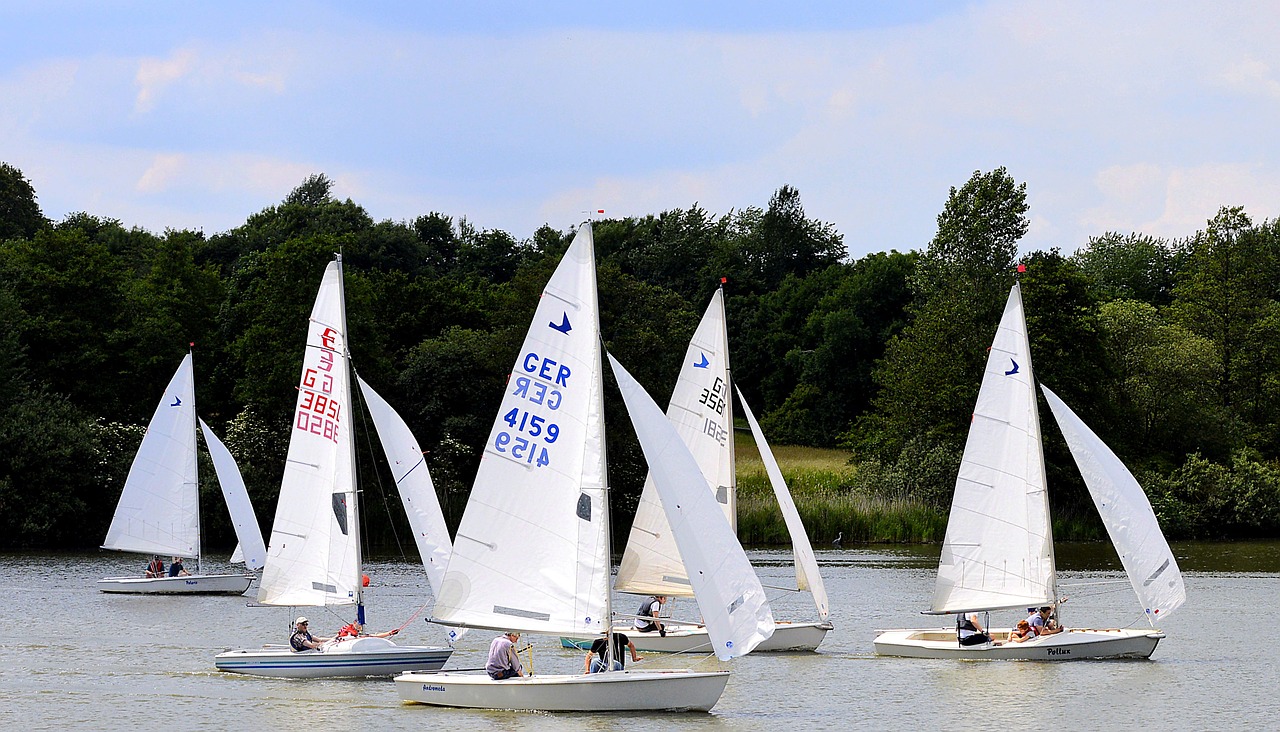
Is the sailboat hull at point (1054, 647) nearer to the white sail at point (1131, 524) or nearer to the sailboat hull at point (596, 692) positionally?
the white sail at point (1131, 524)

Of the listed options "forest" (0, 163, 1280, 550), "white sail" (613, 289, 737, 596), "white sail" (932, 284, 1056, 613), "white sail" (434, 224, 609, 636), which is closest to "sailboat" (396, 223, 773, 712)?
"white sail" (434, 224, 609, 636)

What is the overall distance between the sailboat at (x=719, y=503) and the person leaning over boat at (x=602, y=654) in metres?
7.02

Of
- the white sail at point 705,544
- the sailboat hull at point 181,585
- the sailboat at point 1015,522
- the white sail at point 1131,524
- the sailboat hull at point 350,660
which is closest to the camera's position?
the white sail at point 705,544

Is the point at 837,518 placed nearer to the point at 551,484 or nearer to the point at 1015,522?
the point at 1015,522

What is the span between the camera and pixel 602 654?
23.4m

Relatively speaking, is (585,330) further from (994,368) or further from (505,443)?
(994,368)

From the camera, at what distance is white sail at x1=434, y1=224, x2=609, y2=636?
73.4ft

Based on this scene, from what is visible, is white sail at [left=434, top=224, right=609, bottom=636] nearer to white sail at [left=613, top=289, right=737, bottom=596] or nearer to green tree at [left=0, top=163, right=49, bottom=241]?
white sail at [left=613, top=289, right=737, bottom=596]

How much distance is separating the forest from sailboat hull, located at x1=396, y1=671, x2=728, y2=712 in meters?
39.7

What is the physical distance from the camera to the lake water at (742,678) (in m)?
23.7

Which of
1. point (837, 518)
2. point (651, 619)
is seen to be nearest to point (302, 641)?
point (651, 619)

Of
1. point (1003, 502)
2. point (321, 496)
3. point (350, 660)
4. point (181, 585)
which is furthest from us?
point (181, 585)

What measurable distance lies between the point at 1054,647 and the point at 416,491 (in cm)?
1335

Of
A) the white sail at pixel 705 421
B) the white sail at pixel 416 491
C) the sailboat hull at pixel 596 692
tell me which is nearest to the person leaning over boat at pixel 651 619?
the white sail at pixel 705 421
